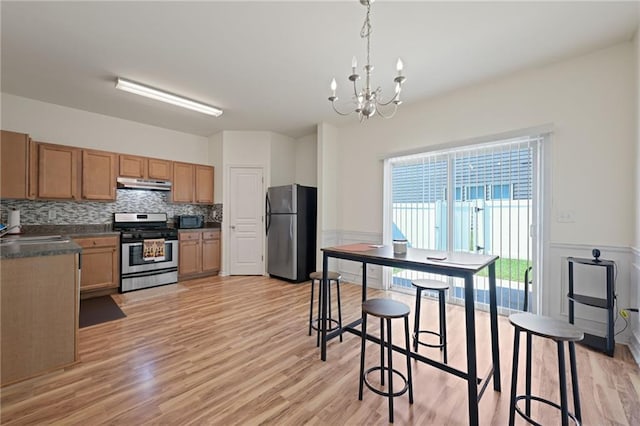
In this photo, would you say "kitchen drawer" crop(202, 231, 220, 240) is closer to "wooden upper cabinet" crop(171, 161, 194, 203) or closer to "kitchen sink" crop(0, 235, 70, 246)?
"wooden upper cabinet" crop(171, 161, 194, 203)

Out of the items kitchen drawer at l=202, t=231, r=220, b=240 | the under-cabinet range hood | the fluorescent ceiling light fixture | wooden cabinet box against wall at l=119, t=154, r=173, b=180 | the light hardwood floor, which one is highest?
the fluorescent ceiling light fixture

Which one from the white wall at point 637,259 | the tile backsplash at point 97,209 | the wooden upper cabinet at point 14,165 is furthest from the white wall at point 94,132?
the white wall at point 637,259

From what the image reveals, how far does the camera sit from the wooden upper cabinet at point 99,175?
3949mm

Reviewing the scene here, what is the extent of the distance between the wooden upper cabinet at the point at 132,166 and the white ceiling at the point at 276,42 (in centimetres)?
100

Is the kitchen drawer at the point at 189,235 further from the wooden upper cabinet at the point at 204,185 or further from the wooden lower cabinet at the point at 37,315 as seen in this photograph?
the wooden lower cabinet at the point at 37,315

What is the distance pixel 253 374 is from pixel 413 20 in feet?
9.93

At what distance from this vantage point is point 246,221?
5.19 m

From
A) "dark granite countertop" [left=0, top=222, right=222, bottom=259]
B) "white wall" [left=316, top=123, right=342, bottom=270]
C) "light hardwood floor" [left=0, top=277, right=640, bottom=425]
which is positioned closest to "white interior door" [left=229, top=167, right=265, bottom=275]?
"dark granite countertop" [left=0, top=222, right=222, bottom=259]

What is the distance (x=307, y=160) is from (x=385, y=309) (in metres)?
4.22

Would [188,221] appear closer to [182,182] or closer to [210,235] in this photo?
[210,235]

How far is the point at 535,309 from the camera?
2953 mm

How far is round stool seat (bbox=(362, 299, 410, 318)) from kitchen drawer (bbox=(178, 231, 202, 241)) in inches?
152

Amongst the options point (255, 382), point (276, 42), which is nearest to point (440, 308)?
point (255, 382)

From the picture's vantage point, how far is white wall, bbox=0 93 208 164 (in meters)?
3.65
